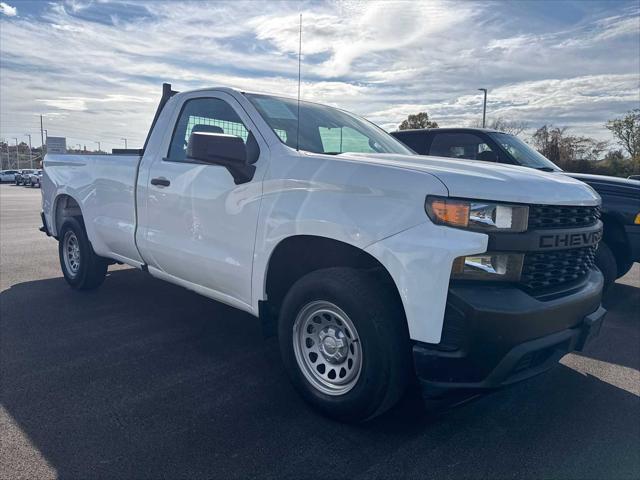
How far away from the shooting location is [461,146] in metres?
7.16

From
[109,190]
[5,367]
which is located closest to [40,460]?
[5,367]

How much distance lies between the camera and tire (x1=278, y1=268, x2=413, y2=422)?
273cm

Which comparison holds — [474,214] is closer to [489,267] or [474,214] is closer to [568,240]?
[489,267]

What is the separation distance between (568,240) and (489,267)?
625mm

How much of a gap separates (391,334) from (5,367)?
9.44 feet

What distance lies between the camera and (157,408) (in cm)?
318

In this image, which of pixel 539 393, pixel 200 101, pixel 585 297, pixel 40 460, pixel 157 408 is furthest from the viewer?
pixel 200 101

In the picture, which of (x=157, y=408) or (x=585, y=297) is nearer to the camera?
(x=585, y=297)

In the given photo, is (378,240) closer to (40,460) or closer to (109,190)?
(40,460)

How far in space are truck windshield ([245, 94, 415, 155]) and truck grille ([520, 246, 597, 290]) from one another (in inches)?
61.2

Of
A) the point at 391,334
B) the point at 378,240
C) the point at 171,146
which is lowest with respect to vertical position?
the point at 391,334

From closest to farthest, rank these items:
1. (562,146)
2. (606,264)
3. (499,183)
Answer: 1. (499,183)
2. (606,264)
3. (562,146)

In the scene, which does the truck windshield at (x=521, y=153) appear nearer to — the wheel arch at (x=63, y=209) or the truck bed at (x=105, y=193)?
the truck bed at (x=105, y=193)

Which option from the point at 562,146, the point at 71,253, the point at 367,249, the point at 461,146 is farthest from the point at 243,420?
the point at 562,146
